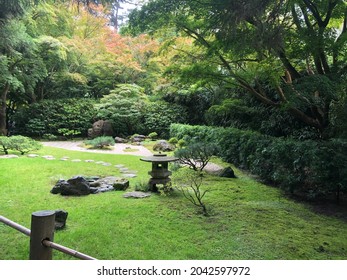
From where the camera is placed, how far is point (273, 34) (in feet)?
11.5

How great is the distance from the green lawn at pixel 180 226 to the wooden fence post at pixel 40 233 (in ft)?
2.09

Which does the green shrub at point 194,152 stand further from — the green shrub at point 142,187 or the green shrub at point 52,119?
the green shrub at point 52,119

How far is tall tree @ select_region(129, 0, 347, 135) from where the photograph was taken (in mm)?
3461

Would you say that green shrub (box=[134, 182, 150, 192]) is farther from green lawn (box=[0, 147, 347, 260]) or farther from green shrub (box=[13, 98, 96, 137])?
green shrub (box=[13, 98, 96, 137])

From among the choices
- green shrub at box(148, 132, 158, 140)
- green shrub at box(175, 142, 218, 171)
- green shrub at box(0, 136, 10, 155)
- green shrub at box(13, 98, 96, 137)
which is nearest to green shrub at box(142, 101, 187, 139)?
green shrub at box(148, 132, 158, 140)

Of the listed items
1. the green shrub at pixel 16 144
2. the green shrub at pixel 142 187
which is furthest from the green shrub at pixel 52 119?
the green shrub at pixel 142 187

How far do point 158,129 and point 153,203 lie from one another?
9811 millimetres

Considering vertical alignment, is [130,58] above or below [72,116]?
above

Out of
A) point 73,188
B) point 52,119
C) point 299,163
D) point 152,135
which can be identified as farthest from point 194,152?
point 52,119

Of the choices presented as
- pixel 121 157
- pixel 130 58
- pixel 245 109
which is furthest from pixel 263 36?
pixel 130 58

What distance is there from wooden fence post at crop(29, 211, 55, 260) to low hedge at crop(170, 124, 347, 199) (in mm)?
3609

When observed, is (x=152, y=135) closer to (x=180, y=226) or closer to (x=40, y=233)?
(x=180, y=226)

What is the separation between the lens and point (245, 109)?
27.5ft
